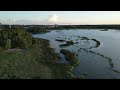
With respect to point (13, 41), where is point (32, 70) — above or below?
below

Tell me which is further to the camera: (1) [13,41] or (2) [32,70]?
(1) [13,41]

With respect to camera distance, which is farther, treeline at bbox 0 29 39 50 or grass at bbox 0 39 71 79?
treeline at bbox 0 29 39 50

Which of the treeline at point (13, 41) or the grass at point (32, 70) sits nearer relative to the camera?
the grass at point (32, 70)

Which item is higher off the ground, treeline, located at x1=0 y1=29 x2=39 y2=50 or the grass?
treeline, located at x1=0 y1=29 x2=39 y2=50

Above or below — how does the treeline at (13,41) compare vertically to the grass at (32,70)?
above

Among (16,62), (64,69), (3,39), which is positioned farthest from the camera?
(3,39)
